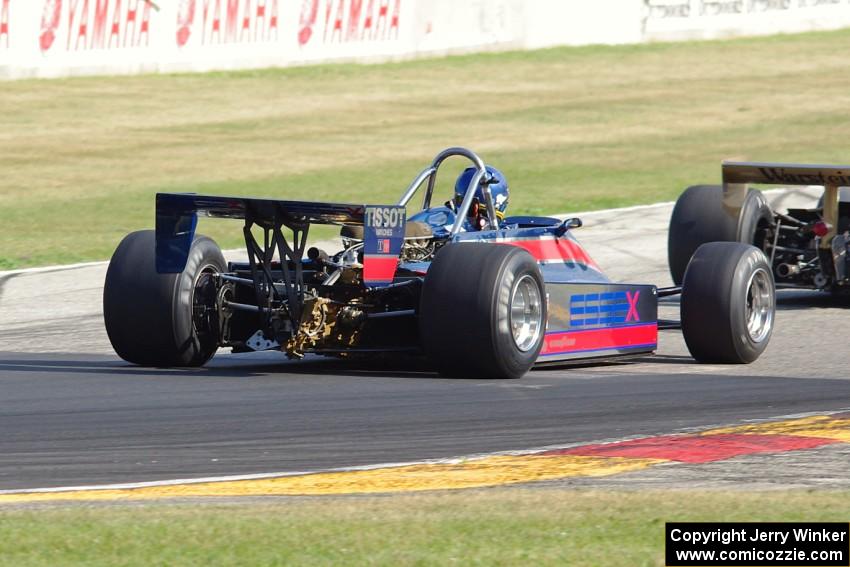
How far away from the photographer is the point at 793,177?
14.0m

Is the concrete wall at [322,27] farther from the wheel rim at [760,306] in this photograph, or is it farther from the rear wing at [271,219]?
the wheel rim at [760,306]

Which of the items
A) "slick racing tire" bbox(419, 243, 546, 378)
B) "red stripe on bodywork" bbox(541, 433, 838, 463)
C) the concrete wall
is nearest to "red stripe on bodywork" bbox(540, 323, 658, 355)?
"slick racing tire" bbox(419, 243, 546, 378)

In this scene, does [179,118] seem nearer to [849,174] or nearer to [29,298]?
[29,298]

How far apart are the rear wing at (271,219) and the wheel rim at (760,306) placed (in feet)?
8.78

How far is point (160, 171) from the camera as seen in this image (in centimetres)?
2447

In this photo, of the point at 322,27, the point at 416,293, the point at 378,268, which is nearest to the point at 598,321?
the point at 416,293

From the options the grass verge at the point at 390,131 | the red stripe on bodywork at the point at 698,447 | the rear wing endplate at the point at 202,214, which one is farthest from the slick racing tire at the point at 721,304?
the grass verge at the point at 390,131

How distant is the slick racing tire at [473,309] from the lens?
979cm

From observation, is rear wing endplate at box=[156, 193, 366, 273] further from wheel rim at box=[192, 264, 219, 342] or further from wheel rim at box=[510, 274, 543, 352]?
wheel rim at box=[510, 274, 543, 352]

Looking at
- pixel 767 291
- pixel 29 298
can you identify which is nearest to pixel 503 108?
pixel 29 298

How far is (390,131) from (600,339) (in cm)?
1782

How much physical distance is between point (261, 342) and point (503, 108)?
2130 centimetres

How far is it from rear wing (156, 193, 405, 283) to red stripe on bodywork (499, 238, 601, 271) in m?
1.43

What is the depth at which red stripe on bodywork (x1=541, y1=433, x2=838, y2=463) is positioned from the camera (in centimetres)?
772
